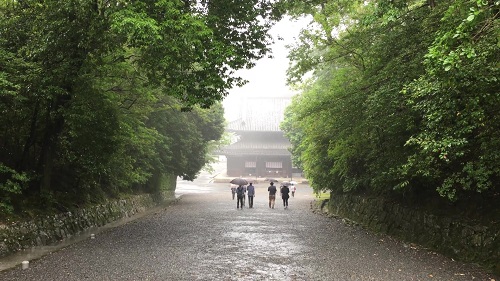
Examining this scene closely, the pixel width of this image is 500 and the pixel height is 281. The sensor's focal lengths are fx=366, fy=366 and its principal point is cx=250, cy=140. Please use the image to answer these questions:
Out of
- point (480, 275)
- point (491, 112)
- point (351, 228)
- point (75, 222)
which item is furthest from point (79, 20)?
point (351, 228)

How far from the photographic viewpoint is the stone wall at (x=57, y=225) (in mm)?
9047

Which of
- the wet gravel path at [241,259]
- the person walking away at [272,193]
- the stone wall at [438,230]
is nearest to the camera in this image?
the wet gravel path at [241,259]

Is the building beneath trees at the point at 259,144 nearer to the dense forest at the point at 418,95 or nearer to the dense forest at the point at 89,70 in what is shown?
the dense forest at the point at 418,95

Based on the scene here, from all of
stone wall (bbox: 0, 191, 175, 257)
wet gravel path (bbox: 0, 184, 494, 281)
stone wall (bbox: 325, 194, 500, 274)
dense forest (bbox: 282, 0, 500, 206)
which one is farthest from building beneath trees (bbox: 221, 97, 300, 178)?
wet gravel path (bbox: 0, 184, 494, 281)

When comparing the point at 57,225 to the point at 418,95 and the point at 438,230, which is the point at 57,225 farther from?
the point at 438,230

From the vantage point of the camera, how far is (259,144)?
2244 inches

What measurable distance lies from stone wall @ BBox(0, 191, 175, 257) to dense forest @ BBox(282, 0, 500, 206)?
864 cm

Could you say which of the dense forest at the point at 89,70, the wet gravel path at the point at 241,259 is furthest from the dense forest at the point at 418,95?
the dense forest at the point at 89,70

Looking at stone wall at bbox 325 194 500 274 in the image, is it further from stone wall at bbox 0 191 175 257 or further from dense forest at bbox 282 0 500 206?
stone wall at bbox 0 191 175 257

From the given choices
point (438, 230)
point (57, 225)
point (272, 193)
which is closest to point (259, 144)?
point (272, 193)

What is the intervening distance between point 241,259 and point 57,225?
6365 millimetres

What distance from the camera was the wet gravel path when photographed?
7285mm

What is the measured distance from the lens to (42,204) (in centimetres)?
1130

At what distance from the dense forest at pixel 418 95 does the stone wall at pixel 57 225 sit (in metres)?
8.64
